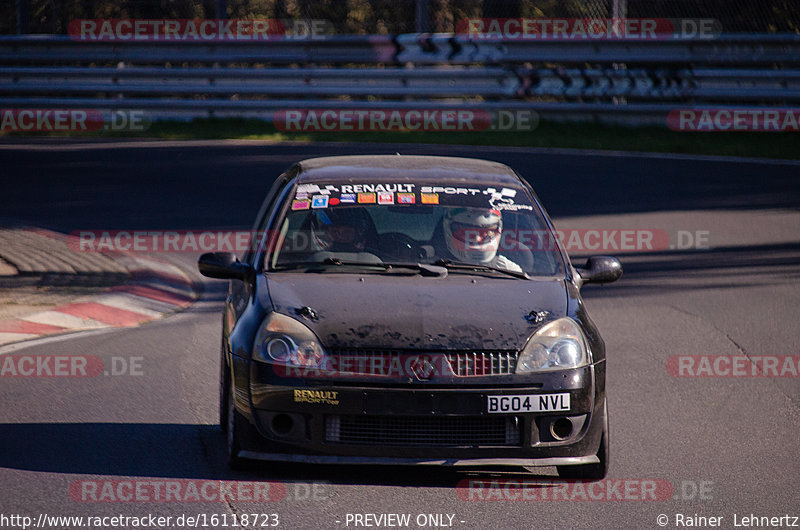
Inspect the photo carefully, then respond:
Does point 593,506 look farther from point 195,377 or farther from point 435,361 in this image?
point 195,377

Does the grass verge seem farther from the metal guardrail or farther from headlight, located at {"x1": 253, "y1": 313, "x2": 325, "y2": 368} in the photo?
headlight, located at {"x1": 253, "y1": 313, "x2": 325, "y2": 368}

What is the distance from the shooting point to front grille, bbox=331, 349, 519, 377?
505 cm

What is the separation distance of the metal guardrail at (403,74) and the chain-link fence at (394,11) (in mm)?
461

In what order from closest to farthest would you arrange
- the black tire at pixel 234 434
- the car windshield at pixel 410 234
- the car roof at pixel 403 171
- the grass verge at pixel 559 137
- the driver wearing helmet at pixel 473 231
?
the black tire at pixel 234 434 → the car windshield at pixel 410 234 → the driver wearing helmet at pixel 473 231 → the car roof at pixel 403 171 → the grass verge at pixel 559 137

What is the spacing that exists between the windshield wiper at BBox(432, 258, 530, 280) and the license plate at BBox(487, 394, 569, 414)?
0.92 metres

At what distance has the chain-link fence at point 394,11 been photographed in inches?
752

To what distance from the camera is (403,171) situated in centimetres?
654

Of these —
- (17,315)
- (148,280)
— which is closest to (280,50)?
(148,280)

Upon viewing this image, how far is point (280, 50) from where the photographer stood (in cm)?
2045

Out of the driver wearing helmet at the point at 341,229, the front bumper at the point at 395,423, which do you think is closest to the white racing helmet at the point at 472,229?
the driver wearing helmet at the point at 341,229

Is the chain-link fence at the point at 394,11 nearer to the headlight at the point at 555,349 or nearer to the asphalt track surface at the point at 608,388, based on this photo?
the asphalt track surface at the point at 608,388

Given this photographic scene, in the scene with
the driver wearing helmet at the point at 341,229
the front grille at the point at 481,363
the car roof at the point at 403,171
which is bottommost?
the front grille at the point at 481,363

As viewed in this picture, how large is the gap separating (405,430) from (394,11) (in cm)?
1633

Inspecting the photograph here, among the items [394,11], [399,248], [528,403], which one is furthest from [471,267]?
[394,11]
